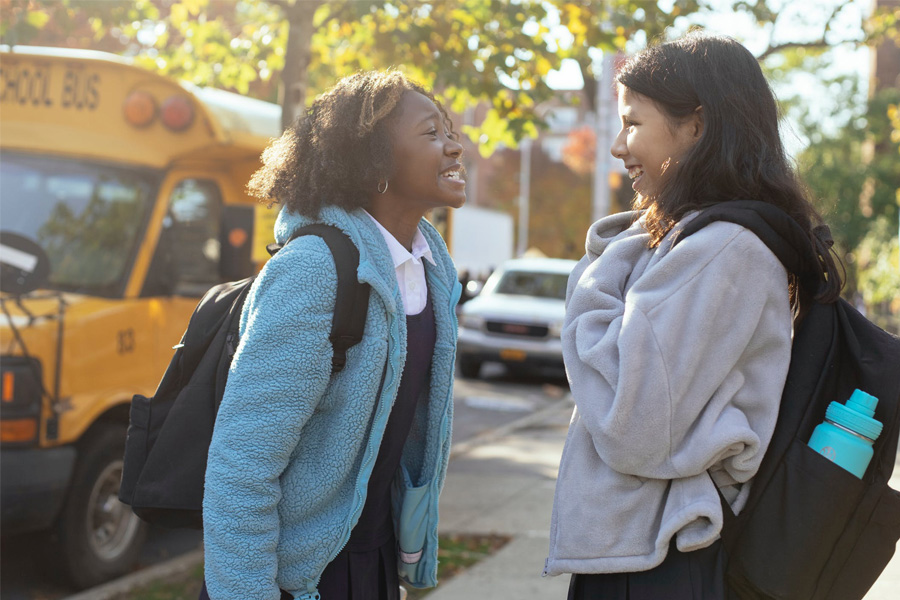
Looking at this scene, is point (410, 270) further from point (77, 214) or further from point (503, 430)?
point (503, 430)

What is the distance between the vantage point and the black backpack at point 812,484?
1.77 meters

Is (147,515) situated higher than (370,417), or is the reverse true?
(370,417)

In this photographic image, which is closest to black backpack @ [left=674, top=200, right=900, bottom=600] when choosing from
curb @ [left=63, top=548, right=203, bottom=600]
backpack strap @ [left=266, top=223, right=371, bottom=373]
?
backpack strap @ [left=266, top=223, right=371, bottom=373]

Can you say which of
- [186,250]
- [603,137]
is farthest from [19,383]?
[603,137]

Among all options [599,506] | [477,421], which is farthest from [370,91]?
[477,421]

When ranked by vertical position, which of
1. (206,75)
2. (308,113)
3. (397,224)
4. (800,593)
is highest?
(206,75)

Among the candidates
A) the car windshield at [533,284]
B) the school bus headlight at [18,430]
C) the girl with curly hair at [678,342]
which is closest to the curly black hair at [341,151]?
the girl with curly hair at [678,342]

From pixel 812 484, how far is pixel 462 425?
8.88 metres

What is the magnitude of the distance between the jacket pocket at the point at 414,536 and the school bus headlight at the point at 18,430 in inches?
106

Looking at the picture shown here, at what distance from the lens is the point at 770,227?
Result: 1826 mm

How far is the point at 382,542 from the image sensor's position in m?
2.35

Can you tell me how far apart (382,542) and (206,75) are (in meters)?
6.26

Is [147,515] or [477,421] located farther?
[477,421]

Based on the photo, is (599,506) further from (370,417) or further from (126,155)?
(126,155)
